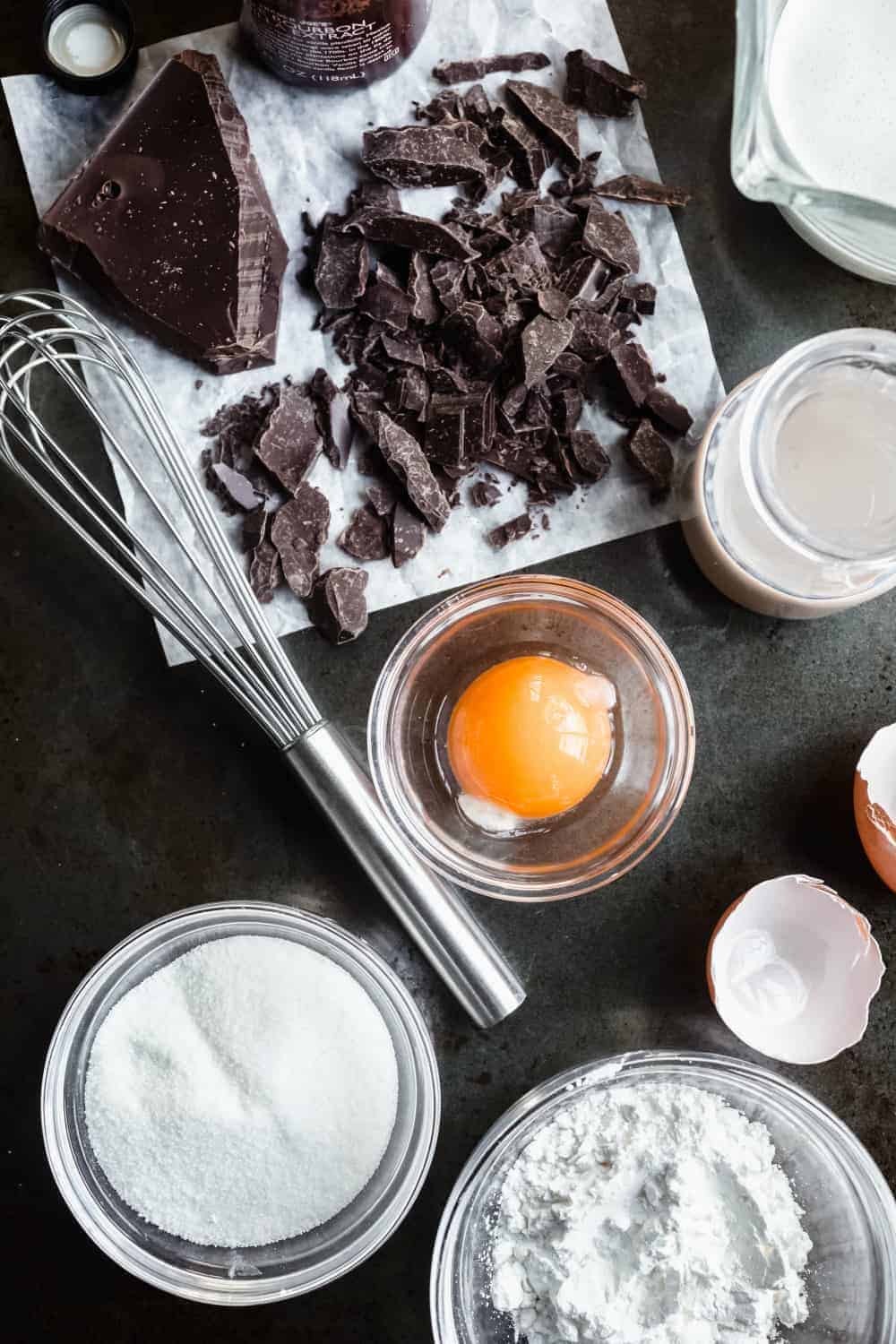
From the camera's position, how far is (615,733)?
1251mm

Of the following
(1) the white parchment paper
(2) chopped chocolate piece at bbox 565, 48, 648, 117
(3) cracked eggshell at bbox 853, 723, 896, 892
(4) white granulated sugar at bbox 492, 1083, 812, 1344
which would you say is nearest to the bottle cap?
(1) the white parchment paper

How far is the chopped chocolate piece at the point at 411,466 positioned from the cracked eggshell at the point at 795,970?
1.77 feet

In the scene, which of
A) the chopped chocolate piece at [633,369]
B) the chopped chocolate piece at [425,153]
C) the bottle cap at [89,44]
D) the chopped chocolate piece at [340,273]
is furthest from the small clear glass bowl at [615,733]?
the bottle cap at [89,44]

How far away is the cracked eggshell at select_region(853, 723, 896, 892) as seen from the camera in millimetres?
1181

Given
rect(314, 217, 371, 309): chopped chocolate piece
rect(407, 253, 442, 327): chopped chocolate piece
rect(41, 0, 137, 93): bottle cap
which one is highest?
rect(41, 0, 137, 93): bottle cap

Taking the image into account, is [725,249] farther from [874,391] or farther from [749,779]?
[749,779]

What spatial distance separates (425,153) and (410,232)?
9 centimetres

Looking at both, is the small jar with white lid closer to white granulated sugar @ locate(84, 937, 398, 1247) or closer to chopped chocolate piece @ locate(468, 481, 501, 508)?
chopped chocolate piece @ locate(468, 481, 501, 508)

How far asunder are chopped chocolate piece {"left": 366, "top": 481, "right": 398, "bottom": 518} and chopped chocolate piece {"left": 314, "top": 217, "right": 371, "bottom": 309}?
0.20 metres

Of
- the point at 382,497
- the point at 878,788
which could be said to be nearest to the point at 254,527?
the point at 382,497

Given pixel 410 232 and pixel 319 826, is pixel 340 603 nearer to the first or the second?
pixel 319 826

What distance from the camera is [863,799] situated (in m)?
1.18

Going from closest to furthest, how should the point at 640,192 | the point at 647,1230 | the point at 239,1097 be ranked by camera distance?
1. the point at 647,1230
2. the point at 239,1097
3. the point at 640,192

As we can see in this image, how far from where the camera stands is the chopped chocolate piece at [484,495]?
1.26m
